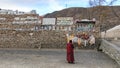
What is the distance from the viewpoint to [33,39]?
2853cm

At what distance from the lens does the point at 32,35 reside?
28.8 metres

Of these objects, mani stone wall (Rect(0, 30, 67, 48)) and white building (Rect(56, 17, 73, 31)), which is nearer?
mani stone wall (Rect(0, 30, 67, 48))

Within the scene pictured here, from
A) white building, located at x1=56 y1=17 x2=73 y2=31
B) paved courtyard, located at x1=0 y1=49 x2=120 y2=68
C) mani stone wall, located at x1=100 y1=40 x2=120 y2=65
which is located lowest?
paved courtyard, located at x1=0 y1=49 x2=120 y2=68

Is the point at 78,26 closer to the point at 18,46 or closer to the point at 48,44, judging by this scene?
the point at 48,44

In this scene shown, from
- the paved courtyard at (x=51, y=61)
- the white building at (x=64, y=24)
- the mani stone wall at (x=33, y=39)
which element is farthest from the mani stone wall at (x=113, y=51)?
the white building at (x=64, y=24)

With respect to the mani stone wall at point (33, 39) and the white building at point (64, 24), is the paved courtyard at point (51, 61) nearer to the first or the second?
the mani stone wall at point (33, 39)

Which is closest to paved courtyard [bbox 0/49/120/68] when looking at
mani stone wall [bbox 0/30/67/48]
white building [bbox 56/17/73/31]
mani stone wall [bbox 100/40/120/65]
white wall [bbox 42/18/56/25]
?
mani stone wall [bbox 100/40/120/65]

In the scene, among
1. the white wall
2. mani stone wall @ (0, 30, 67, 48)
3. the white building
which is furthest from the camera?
the white wall

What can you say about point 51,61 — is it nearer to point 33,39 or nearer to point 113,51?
point 113,51

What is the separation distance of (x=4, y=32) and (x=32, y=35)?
259 cm

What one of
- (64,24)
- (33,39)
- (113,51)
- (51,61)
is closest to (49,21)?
(64,24)

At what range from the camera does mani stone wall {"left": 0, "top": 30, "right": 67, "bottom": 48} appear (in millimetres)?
28250

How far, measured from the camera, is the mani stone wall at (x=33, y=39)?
1112 inches

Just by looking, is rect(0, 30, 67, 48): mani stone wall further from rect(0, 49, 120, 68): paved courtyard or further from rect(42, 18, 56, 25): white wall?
rect(0, 49, 120, 68): paved courtyard
